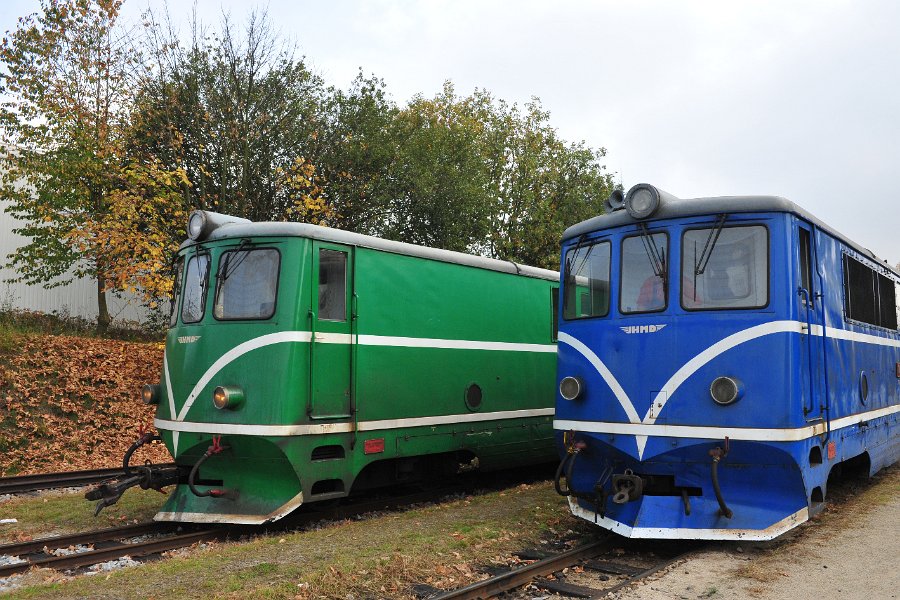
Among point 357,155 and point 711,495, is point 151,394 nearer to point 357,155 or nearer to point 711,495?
point 711,495

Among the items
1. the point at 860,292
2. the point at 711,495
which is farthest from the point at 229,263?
the point at 860,292

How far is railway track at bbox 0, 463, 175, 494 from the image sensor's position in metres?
10.8

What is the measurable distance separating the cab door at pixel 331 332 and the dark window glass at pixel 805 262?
4.58 meters

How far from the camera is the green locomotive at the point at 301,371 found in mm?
7949

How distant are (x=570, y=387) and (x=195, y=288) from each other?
13.9 ft

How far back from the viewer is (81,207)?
59.1ft

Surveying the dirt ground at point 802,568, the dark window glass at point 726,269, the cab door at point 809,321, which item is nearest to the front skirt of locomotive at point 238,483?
the dirt ground at point 802,568

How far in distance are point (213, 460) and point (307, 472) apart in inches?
41.4

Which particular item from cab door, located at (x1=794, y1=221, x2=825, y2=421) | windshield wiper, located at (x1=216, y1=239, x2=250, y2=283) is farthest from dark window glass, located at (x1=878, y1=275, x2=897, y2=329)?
windshield wiper, located at (x1=216, y1=239, x2=250, y2=283)

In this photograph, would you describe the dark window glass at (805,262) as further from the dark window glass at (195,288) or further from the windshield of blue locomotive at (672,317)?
the dark window glass at (195,288)

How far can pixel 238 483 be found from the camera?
8148mm

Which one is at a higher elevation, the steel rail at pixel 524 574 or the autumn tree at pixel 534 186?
the autumn tree at pixel 534 186

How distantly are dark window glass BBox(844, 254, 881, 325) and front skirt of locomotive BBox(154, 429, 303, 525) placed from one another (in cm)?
628

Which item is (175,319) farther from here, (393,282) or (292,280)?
(393,282)
